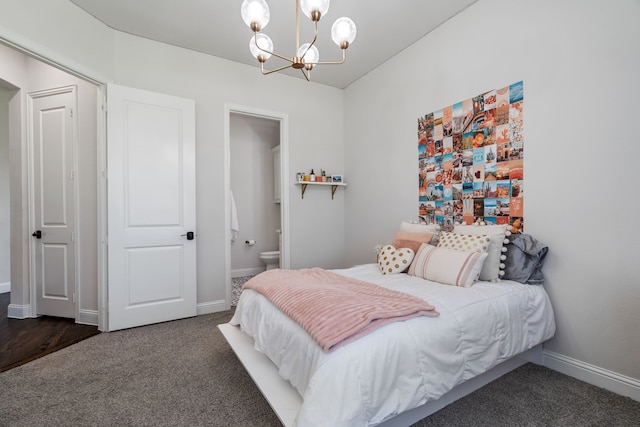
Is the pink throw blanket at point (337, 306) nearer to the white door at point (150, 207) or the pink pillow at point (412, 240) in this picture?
the pink pillow at point (412, 240)

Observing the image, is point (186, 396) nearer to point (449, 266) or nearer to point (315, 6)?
point (449, 266)

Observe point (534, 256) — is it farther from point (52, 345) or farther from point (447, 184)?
point (52, 345)

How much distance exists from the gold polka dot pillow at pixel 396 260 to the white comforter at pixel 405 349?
31 cm

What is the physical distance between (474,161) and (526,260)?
0.91m

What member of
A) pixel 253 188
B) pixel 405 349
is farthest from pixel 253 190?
pixel 405 349

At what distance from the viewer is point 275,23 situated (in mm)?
2785

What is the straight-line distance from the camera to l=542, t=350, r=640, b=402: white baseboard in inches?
68.1

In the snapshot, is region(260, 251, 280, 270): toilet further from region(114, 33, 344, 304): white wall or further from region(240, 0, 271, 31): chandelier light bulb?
region(240, 0, 271, 31): chandelier light bulb

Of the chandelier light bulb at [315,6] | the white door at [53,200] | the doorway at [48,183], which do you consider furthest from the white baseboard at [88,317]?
the chandelier light bulb at [315,6]

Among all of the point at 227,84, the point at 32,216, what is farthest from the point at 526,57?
the point at 32,216

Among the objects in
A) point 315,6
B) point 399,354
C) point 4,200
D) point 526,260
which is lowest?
point 399,354

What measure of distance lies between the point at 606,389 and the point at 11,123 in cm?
560

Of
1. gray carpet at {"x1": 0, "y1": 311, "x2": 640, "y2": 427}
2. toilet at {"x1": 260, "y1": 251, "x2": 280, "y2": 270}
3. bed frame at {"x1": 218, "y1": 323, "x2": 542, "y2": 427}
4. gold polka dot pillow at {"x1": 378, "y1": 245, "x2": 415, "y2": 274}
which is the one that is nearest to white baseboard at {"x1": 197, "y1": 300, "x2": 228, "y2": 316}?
gray carpet at {"x1": 0, "y1": 311, "x2": 640, "y2": 427}

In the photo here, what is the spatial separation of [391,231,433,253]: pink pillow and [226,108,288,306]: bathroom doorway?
2.63 meters
